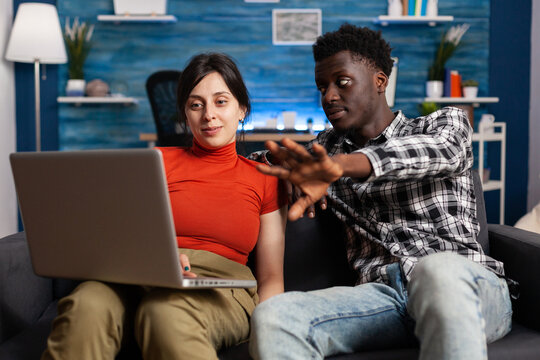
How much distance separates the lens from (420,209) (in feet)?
4.17

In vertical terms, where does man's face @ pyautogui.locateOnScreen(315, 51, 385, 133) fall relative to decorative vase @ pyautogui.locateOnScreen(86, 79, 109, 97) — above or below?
below

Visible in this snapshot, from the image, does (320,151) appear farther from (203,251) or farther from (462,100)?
→ (462,100)

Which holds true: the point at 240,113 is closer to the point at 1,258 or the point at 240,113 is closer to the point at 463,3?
the point at 1,258

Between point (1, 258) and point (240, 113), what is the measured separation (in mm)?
707

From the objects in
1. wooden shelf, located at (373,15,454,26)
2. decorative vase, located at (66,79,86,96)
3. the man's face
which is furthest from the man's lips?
decorative vase, located at (66,79,86,96)

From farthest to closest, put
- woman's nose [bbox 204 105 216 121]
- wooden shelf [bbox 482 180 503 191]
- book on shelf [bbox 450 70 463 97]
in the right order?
book on shelf [bbox 450 70 463 97] → wooden shelf [bbox 482 180 503 191] → woman's nose [bbox 204 105 216 121]

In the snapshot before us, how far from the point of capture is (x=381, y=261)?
129 centimetres

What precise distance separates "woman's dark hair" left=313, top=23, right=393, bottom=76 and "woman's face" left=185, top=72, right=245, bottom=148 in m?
0.32

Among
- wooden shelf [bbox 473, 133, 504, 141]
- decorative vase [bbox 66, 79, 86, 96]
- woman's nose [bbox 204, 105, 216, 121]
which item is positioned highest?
decorative vase [bbox 66, 79, 86, 96]

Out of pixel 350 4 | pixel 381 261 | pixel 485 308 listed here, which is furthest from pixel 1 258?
pixel 350 4

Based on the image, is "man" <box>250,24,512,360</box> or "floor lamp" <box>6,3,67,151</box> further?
"floor lamp" <box>6,3,67,151</box>

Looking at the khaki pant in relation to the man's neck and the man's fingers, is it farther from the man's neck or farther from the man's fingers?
the man's neck

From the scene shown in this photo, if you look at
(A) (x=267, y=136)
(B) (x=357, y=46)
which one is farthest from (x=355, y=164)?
(A) (x=267, y=136)

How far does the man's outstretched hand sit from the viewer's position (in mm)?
916
